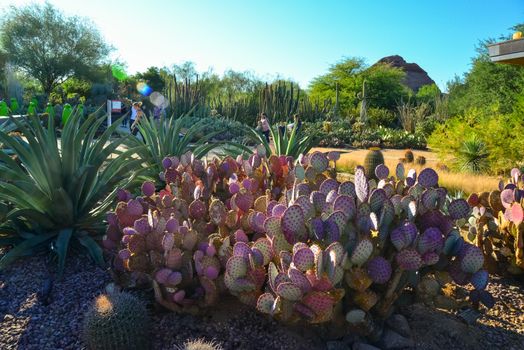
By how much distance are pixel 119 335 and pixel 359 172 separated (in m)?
1.33

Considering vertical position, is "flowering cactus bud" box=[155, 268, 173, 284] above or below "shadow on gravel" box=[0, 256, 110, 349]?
above

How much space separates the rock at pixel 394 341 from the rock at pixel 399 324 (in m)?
0.05

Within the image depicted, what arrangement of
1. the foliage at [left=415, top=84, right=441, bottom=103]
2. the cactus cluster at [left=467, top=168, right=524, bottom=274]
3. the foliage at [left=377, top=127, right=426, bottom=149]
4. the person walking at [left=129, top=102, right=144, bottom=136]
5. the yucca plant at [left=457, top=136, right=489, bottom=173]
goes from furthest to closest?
the foliage at [left=415, top=84, right=441, bottom=103] < the foliage at [left=377, top=127, right=426, bottom=149] < the yucca plant at [left=457, top=136, right=489, bottom=173] < the person walking at [left=129, top=102, right=144, bottom=136] < the cactus cluster at [left=467, top=168, right=524, bottom=274]

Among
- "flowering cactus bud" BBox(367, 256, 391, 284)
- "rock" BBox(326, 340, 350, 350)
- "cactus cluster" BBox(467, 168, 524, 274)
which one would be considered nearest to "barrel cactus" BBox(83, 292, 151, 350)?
"rock" BBox(326, 340, 350, 350)

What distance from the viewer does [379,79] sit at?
3569cm

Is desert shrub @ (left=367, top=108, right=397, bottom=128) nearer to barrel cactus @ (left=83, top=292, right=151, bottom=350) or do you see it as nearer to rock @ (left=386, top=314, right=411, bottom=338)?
rock @ (left=386, top=314, right=411, bottom=338)

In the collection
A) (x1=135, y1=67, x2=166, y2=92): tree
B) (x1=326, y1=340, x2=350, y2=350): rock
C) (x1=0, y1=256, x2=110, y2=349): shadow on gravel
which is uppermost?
(x1=135, y1=67, x2=166, y2=92): tree

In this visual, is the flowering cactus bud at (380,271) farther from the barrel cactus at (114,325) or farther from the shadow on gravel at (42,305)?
the shadow on gravel at (42,305)

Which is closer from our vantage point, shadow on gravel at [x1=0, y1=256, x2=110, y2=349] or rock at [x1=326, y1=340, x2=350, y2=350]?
rock at [x1=326, y1=340, x2=350, y2=350]

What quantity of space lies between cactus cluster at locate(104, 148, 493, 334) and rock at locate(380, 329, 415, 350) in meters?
0.10

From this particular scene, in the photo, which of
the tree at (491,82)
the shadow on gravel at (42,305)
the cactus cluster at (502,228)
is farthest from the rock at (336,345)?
the tree at (491,82)

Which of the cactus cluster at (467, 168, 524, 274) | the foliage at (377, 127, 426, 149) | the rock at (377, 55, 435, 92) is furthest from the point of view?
the rock at (377, 55, 435, 92)

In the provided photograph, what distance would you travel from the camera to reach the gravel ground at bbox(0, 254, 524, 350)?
2145mm

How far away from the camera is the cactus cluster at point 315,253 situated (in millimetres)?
1924
